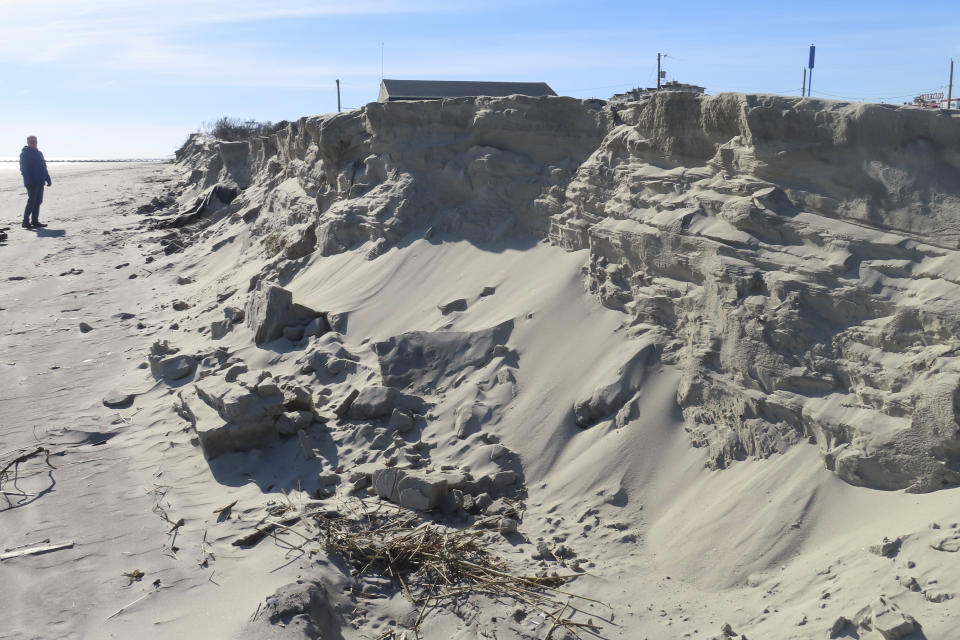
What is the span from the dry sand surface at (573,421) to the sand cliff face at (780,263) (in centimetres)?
1

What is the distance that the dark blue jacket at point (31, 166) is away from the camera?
16.5 meters

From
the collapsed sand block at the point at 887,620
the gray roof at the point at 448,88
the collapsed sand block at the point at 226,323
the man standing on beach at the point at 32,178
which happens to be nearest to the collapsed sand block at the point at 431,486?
the collapsed sand block at the point at 887,620

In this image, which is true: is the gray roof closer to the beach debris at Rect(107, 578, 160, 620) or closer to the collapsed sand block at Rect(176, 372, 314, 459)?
the collapsed sand block at Rect(176, 372, 314, 459)

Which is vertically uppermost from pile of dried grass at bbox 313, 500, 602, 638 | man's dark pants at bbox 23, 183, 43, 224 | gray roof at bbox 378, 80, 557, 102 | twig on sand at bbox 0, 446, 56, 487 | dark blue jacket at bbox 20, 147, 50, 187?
gray roof at bbox 378, 80, 557, 102

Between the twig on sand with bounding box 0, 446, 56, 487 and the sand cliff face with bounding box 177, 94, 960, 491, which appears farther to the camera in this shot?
the twig on sand with bounding box 0, 446, 56, 487

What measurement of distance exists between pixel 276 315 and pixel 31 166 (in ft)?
43.9

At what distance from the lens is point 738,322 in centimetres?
389

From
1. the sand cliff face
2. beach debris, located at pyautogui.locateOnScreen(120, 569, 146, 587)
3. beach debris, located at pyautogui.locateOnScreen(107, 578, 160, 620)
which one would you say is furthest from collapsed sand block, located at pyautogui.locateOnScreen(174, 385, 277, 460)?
the sand cliff face

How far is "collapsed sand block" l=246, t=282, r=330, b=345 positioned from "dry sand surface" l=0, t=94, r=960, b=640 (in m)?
0.03

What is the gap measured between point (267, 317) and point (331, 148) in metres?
2.88

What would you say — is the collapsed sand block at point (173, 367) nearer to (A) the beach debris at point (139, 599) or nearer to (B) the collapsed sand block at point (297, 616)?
(A) the beach debris at point (139, 599)

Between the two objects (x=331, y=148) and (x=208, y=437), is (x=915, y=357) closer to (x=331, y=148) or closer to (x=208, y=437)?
(x=208, y=437)

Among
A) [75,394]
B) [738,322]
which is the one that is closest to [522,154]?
[738,322]

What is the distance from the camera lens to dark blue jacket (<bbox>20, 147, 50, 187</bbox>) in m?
16.5
